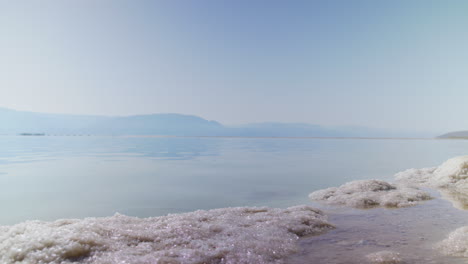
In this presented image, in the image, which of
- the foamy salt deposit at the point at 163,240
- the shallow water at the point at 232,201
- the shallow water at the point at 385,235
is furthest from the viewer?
the shallow water at the point at 232,201

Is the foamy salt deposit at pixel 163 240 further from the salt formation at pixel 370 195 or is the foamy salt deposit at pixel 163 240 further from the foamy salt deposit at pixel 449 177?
the foamy salt deposit at pixel 449 177

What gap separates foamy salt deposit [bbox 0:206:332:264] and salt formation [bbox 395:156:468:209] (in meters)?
7.68

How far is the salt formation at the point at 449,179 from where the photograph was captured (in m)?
12.0

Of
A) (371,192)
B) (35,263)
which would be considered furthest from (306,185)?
(35,263)

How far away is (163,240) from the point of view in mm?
6289

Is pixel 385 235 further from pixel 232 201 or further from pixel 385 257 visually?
pixel 232 201

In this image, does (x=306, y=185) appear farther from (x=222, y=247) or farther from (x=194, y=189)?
(x=222, y=247)

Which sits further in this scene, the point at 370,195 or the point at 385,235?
the point at 370,195

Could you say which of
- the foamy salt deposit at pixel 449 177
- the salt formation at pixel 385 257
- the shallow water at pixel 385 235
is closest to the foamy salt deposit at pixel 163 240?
the shallow water at pixel 385 235

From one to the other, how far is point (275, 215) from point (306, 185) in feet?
22.7

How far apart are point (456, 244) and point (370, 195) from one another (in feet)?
17.3

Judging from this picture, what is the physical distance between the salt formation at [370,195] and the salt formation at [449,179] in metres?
1.52

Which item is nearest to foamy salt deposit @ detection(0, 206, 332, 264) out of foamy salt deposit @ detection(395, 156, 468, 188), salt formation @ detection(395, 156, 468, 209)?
salt formation @ detection(395, 156, 468, 209)

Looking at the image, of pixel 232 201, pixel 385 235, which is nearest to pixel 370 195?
pixel 385 235
